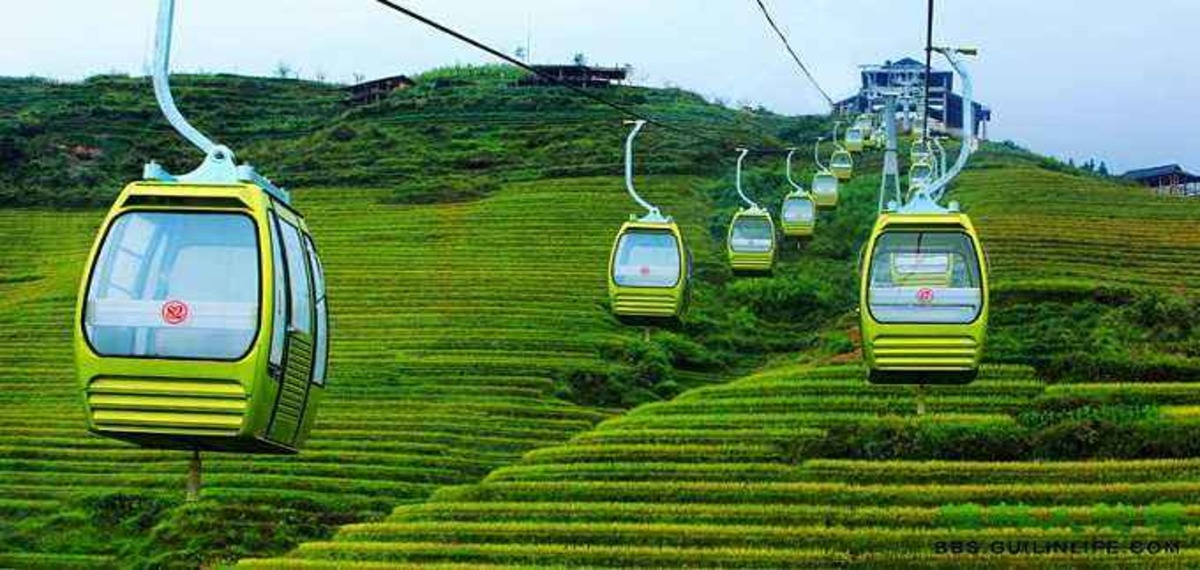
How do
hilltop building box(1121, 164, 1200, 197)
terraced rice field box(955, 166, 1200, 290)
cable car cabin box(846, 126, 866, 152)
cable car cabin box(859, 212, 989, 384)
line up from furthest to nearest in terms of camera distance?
hilltop building box(1121, 164, 1200, 197), cable car cabin box(846, 126, 866, 152), terraced rice field box(955, 166, 1200, 290), cable car cabin box(859, 212, 989, 384)

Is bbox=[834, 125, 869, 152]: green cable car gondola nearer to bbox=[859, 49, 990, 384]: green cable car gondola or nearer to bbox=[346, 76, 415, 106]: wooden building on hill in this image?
bbox=[346, 76, 415, 106]: wooden building on hill

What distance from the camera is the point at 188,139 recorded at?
35.9 feet

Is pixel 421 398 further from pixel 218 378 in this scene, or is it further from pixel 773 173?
pixel 773 173

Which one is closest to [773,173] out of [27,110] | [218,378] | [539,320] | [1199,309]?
[539,320]

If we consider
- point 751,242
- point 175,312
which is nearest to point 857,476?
point 751,242

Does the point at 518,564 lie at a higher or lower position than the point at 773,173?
lower

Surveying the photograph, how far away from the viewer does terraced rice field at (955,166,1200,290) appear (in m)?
42.1

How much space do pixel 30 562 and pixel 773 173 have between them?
4187 cm

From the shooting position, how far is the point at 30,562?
2372 centimetres

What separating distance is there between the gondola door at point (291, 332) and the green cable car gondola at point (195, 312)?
0.01 m

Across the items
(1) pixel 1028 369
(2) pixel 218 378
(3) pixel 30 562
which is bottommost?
(3) pixel 30 562

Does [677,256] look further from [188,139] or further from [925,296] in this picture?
[188,139]

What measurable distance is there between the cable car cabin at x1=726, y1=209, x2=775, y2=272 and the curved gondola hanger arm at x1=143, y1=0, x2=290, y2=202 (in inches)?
942

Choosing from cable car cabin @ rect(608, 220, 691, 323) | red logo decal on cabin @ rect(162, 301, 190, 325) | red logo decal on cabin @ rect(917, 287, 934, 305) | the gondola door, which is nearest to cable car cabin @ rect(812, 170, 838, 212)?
cable car cabin @ rect(608, 220, 691, 323)
